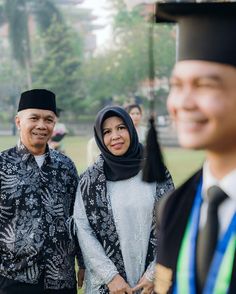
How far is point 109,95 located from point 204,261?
42.0m

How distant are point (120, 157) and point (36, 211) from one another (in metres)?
0.61

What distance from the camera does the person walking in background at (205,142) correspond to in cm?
210

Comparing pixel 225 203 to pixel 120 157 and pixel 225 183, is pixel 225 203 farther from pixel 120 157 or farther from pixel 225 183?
pixel 120 157

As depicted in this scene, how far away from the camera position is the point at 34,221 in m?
4.42

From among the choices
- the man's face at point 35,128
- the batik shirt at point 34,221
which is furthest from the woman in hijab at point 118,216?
the man's face at point 35,128

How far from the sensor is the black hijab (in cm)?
440

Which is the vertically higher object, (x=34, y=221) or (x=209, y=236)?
(x=209, y=236)

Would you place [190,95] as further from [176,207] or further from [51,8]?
[51,8]

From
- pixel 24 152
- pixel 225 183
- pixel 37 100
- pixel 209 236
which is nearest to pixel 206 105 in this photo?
pixel 225 183

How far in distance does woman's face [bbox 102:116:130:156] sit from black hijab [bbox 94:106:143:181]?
0.02m

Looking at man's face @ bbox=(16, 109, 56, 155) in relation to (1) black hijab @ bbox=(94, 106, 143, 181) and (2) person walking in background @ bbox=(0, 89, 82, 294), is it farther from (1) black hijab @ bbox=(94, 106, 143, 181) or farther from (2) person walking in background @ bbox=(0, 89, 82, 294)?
(1) black hijab @ bbox=(94, 106, 143, 181)

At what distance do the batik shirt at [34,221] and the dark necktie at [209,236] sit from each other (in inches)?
92.4

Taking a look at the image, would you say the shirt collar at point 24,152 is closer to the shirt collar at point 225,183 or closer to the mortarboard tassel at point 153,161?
the mortarboard tassel at point 153,161

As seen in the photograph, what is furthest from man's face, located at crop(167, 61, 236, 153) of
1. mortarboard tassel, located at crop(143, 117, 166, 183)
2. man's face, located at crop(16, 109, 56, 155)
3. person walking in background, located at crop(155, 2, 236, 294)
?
man's face, located at crop(16, 109, 56, 155)
